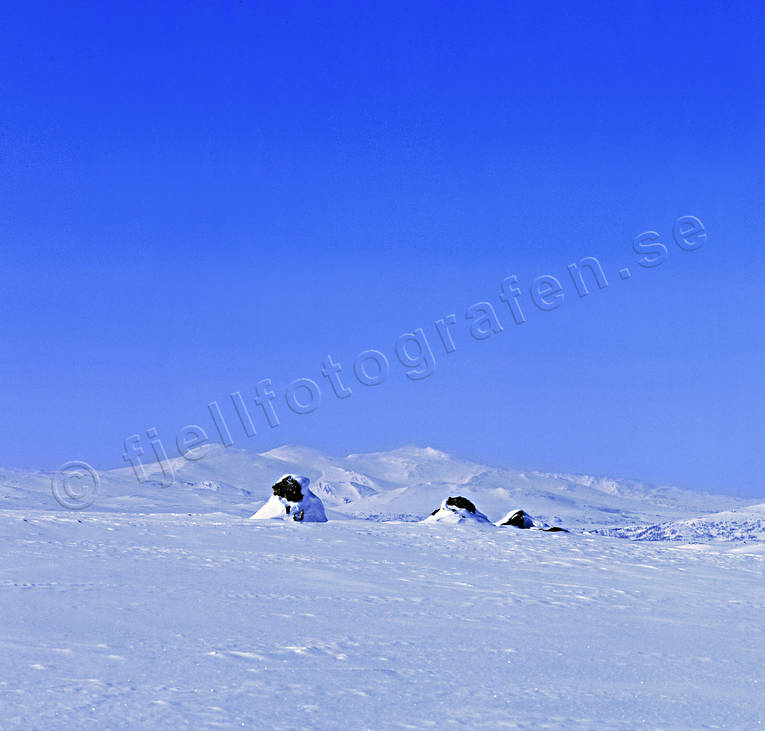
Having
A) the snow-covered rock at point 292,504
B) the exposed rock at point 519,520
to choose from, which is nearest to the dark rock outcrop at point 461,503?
the exposed rock at point 519,520

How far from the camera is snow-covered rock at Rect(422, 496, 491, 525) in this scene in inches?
733

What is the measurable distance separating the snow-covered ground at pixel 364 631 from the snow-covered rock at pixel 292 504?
323 centimetres

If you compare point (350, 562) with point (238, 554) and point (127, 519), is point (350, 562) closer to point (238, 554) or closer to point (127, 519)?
point (238, 554)

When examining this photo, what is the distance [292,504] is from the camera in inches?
736

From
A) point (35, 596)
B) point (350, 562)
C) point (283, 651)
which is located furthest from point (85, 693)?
point (350, 562)

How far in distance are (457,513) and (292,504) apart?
3803 mm

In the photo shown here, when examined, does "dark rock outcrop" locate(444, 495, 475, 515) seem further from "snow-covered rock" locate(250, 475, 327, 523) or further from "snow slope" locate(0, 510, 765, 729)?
"snow slope" locate(0, 510, 765, 729)

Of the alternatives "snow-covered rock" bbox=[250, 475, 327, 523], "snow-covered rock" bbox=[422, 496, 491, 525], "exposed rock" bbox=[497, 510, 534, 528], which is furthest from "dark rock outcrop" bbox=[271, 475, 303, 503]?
"exposed rock" bbox=[497, 510, 534, 528]

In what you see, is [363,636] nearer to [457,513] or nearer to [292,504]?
[292,504]

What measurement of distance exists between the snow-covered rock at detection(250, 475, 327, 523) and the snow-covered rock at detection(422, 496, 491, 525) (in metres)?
Result: 2.54

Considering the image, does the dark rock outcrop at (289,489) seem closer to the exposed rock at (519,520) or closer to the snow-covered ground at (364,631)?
the snow-covered ground at (364,631)

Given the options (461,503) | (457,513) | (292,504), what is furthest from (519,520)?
(292,504)

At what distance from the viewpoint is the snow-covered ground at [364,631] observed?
17.5 feet

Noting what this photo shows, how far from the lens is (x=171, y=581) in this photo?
984cm
